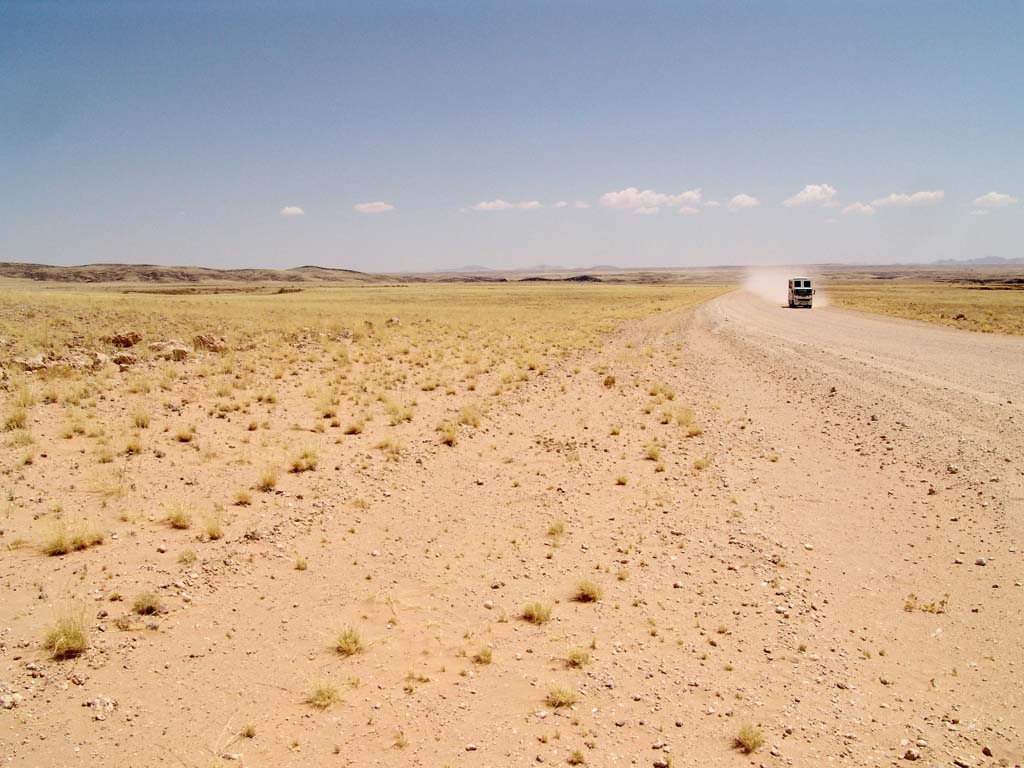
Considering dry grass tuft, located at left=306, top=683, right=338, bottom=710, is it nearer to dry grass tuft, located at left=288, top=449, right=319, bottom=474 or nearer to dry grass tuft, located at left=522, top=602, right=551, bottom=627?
dry grass tuft, located at left=522, top=602, right=551, bottom=627

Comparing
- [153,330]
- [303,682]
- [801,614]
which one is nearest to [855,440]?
[801,614]

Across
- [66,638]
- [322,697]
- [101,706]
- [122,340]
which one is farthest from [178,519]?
[122,340]

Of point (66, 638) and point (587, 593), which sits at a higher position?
point (66, 638)

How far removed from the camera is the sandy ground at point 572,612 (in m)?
4.25

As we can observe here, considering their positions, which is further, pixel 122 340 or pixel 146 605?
pixel 122 340

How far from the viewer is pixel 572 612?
598cm

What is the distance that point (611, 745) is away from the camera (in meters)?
4.17

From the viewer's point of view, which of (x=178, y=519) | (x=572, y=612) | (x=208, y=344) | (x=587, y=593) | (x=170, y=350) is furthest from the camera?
(x=208, y=344)

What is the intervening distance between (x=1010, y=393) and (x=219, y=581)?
16.1m

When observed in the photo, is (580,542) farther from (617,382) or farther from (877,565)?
(617,382)

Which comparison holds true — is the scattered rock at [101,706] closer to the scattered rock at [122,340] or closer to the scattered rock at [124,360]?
the scattered rock at [124,360]

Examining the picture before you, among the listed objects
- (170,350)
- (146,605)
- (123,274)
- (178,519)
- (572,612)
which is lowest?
(572,612)

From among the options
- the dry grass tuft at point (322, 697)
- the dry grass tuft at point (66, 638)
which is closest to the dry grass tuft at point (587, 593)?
the dry grass tuft at point (322, 697)

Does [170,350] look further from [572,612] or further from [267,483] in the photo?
[572,612]
